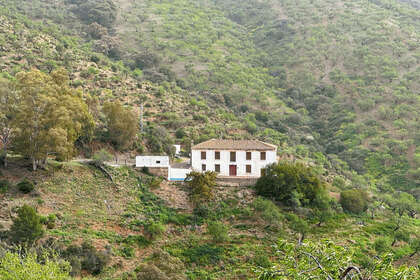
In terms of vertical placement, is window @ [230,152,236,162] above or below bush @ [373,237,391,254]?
above

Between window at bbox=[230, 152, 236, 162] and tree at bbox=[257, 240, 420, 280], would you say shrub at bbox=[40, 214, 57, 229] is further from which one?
tree at bbox=[257, 240, 420, 280]

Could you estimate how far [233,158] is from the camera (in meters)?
32.5

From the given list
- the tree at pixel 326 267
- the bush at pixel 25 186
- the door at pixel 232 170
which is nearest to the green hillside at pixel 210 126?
the tree at pixel 326 267

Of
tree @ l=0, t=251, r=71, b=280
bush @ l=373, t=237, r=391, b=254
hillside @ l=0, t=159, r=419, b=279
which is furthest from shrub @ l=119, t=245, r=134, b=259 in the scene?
bush @ l=373, t=237, r=391, b=254

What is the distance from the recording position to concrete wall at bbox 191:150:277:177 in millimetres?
32250

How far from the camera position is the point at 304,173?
3130 centimetres

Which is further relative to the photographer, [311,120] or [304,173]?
[311,120]

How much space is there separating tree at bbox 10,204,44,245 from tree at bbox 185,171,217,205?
35.8 ft

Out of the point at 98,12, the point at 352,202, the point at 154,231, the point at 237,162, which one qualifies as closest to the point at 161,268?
the point at 154,231

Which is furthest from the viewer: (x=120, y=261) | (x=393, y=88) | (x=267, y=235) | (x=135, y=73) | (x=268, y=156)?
(x=393, y=88)

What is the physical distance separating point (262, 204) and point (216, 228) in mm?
4368

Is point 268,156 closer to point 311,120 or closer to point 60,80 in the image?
point 60,80

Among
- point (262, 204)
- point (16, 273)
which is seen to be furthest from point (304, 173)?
point (16, 273)

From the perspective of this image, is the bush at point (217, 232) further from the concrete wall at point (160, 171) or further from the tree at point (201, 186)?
the concrete wall at point (160, 171)
